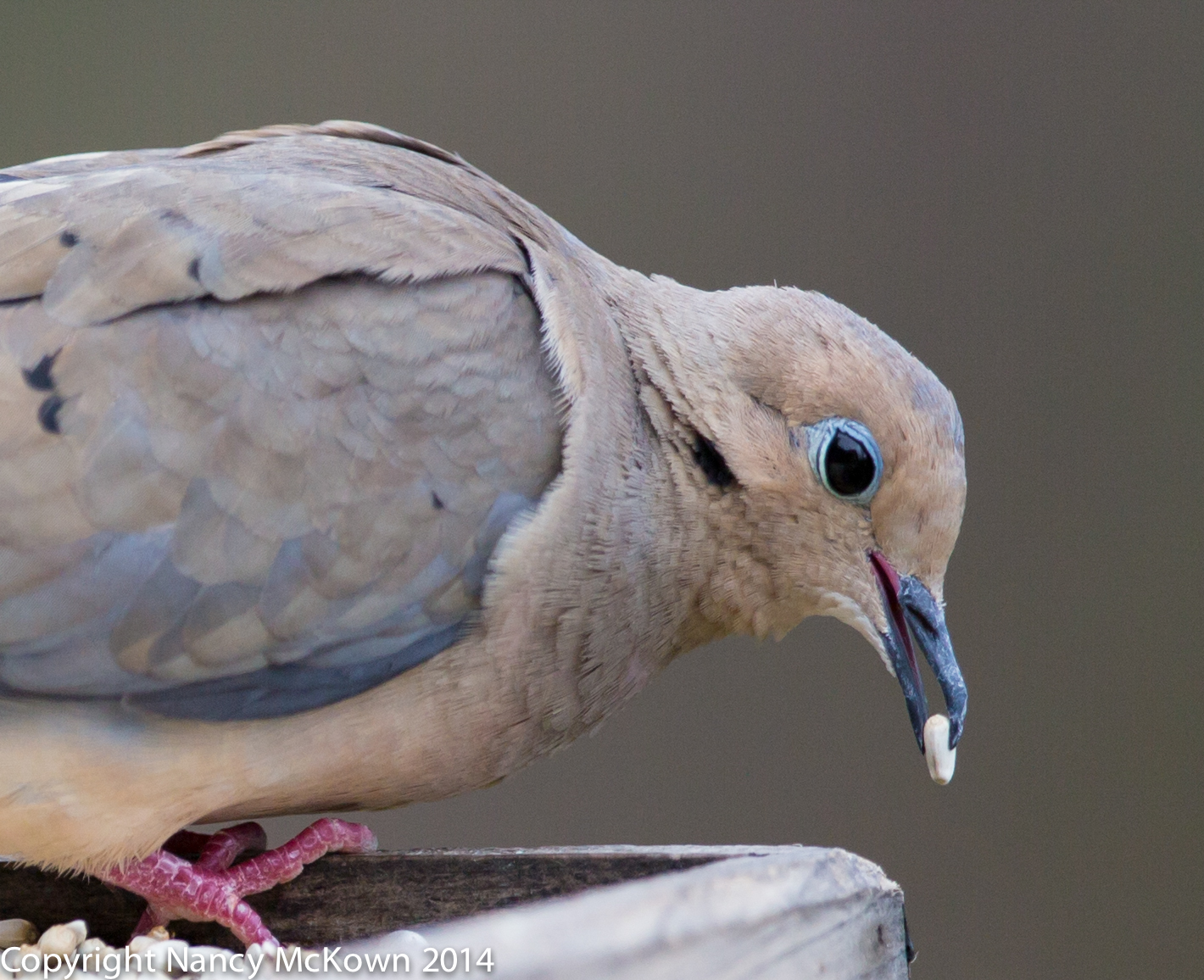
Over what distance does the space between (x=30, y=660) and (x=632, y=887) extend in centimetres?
84

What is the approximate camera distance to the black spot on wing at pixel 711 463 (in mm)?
1758

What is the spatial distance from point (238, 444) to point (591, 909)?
0.79m

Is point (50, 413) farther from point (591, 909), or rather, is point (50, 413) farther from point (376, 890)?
point (591, 909)

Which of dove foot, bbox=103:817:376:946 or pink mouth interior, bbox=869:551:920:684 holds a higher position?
pink mouth interior, bbox=869:551:920:684

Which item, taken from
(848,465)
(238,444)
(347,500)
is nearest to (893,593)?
(848,465)

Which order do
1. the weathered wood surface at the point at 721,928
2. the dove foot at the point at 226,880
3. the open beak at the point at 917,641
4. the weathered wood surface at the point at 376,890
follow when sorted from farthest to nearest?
the open beak at the point at 917,641
the dove foot at the point at 226,880
the weathered wood surface at the point at 376,890
the weathered wood surface at the point at 721,928

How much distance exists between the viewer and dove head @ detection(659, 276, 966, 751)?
169 centimetres

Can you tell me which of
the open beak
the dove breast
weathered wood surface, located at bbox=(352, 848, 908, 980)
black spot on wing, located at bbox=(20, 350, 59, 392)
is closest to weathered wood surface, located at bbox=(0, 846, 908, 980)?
weathered wood surface, located at bbox=(352, 848, 908, 980)

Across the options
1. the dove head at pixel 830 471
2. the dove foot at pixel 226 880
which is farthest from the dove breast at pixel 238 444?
the dove head at pixel 830 471

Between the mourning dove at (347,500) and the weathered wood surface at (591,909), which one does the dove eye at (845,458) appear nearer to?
the mourning dove at (347,500)

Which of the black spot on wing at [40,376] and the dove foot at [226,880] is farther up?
the black spot on wing at [40,376]

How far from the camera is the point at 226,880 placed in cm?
154

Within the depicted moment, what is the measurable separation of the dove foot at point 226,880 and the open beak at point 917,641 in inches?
25.6

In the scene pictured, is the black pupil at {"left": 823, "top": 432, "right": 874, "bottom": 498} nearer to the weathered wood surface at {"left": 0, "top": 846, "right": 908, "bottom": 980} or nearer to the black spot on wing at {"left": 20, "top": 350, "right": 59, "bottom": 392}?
the weathered wood surface at {"left": 0, "top": 846, "right": 908, "bottom": 980}
